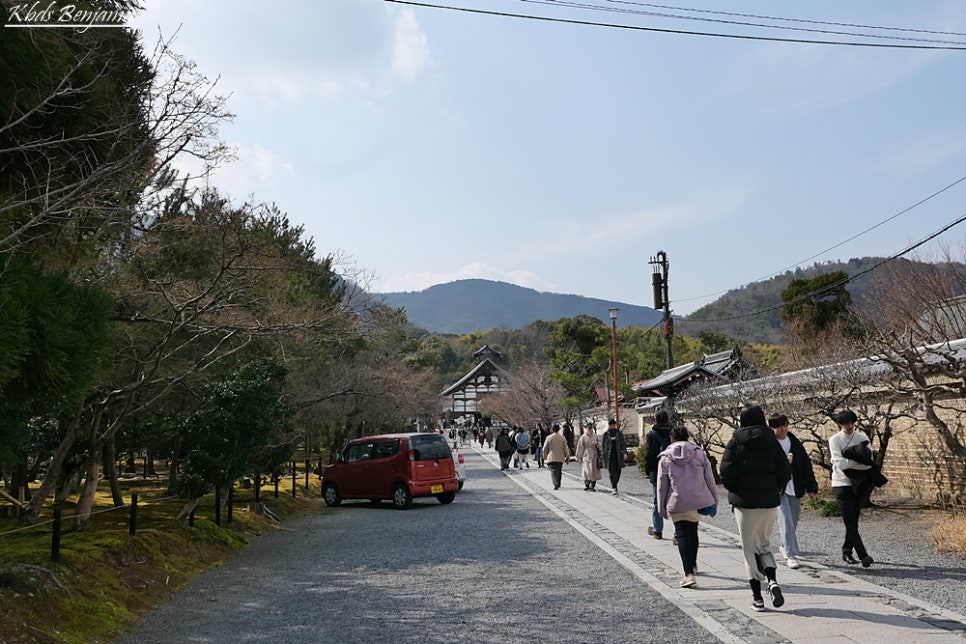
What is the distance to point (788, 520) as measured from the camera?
749 centimetres

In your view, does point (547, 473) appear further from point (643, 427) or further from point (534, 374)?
point (534, 374)

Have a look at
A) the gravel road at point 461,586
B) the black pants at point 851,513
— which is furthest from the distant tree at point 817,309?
the black pants at point 851,513

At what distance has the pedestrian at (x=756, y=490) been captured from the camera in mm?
6008

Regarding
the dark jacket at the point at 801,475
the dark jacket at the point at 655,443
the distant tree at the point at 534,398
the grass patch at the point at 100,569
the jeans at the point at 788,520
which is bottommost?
the grass patch at the point at 100,569

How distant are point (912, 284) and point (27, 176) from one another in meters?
22.0

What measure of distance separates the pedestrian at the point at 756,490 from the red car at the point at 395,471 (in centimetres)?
1043

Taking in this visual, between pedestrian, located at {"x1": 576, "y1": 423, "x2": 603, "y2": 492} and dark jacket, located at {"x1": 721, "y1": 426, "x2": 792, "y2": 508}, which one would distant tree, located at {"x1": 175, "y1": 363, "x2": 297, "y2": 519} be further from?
dark jacket, located at {"x1": 721, "y1": 426, "x2": 792, "y2": 508}

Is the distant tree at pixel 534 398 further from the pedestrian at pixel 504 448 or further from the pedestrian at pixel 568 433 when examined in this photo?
the pedestrian at pixel 504 448

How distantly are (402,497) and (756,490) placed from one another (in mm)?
10922

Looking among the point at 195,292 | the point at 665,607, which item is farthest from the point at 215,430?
the point at 665,607

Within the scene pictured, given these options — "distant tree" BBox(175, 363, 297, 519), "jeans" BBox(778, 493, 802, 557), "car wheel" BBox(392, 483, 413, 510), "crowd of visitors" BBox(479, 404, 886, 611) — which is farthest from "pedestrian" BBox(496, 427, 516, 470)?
"jeans" BBox(778, 493, 802, 557)

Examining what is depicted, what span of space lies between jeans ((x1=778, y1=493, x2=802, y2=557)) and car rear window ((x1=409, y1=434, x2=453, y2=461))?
9490mm

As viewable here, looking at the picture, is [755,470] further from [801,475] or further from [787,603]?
[801,475]

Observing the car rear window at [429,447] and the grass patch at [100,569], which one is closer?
the grass patch at [100,569]
